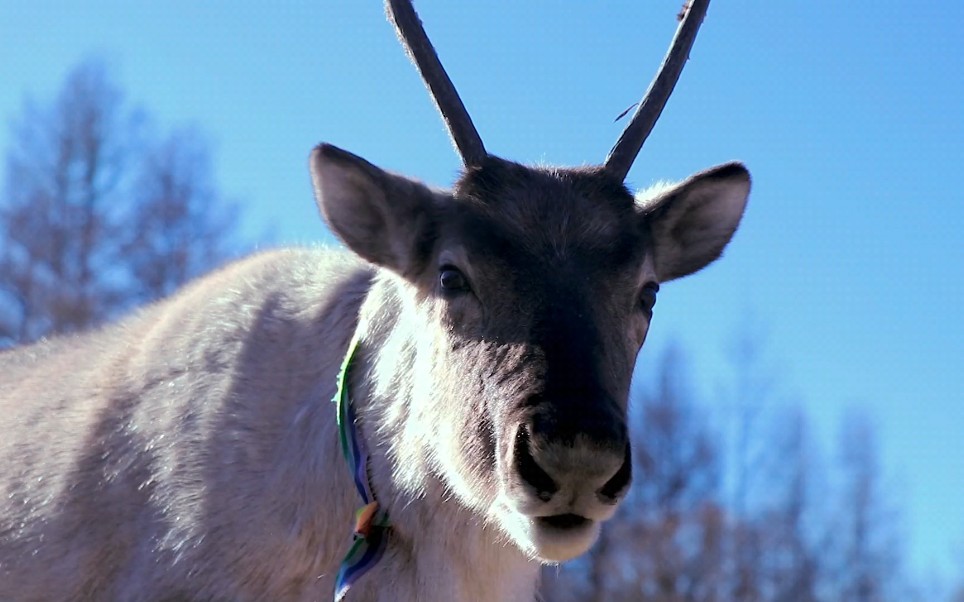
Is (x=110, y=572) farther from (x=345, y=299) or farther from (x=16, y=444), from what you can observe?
(x=345, y=299)

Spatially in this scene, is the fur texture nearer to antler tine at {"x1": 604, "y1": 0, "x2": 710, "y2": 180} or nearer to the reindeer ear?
the reindeer ear

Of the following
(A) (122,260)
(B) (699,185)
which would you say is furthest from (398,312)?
(A) (122,260)

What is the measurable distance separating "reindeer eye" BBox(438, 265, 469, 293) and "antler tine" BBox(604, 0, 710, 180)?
0.78m

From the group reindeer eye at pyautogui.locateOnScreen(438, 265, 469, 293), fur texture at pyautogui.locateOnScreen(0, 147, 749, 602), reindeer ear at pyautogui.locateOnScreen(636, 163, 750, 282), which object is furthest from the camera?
reindeer ear at pyautogui.locateOnScreen(636, 163, 750, 282)

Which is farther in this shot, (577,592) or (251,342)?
(577,592)

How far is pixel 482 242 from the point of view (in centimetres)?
432

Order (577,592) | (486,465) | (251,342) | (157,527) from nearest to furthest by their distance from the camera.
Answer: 1. (486,465)
2. (157,527)
3. (251,342)
4. (577,592)

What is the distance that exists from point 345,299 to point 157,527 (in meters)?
1.12

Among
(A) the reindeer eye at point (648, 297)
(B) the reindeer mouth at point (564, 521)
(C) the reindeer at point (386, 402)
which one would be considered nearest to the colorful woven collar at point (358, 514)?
(C) the reindeer at point (386, 402)

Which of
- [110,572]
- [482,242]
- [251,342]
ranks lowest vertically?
[110,572]

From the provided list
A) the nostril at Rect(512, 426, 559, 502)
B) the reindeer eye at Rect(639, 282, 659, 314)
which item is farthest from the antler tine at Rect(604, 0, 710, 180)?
the nostril at Rect(512, 426, 559, 502)

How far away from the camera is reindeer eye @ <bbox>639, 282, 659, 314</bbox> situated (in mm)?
4551

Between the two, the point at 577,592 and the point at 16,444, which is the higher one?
the point at 16,444

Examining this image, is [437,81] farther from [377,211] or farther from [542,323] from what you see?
→ [542,323]
